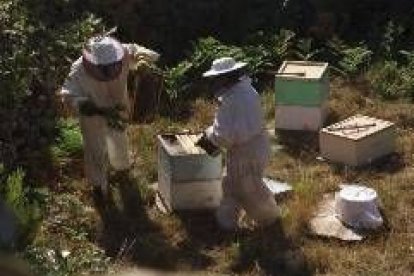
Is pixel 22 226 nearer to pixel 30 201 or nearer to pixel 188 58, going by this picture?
pixel 30 201

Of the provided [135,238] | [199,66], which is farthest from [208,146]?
[199,66]

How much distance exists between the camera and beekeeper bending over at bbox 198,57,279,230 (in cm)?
718

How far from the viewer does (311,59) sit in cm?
1159

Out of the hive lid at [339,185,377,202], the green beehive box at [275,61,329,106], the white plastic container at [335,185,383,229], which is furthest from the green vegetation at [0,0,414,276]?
the green beehive box at [275,61,329,106]

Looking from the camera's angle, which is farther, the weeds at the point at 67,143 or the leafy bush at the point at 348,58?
the leafy bush at the point at 348,58

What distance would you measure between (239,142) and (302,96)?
7.75 ft

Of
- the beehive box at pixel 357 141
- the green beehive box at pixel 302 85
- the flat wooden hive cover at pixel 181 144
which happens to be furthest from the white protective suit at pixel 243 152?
the green beehive box at pixel 302 85

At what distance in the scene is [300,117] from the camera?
958cm

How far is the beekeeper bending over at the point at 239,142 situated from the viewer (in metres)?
7.18

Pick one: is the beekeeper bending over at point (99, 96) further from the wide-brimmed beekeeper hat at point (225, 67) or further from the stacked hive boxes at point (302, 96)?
the stacked hive boxes at point (302, 96)

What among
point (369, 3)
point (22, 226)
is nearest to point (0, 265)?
point (22, 226)

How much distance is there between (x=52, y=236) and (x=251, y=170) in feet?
6.11

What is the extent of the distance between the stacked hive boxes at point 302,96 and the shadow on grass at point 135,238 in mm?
2028

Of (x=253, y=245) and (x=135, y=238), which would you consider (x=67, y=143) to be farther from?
(x=253, y=245)
